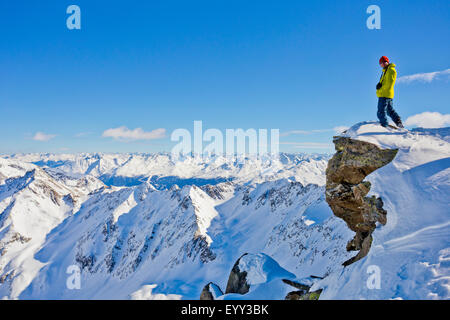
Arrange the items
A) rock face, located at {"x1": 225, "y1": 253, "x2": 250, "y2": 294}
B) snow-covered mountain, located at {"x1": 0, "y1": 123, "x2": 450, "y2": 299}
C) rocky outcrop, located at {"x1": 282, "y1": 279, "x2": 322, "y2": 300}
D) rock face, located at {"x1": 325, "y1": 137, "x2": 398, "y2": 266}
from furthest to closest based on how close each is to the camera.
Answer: rock face, located at {"x1": 225, "y1": 253, "x2": 250, "y2": 294}
rock face, located at {"x1": 325, "y1": 137, "x2": 398, "y2": 266}
rocky outcrop, located at {"x1": 282, "y1": 279, "x2": 322, "y2": 300}
snow-covered mountain, located at {"x1": 0, "y1": 123, "x2": 450, "y2": 299}

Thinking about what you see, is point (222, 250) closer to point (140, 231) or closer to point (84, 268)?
point (140, 231)

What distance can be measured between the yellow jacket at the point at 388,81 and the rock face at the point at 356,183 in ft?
10.4

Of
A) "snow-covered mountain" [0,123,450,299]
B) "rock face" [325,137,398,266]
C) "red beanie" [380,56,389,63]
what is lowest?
"snow-covered mountain" [0,123,450,299]

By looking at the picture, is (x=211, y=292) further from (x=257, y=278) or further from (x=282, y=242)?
(x=282, y=242)

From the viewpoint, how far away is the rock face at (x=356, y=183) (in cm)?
1477

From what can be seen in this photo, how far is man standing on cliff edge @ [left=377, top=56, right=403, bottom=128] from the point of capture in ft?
46.4

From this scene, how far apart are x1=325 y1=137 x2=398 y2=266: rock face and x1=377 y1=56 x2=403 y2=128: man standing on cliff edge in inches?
102

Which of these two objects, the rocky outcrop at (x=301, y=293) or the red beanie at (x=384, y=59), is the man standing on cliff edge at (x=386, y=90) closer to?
the red beanie at (x=384, y=59)

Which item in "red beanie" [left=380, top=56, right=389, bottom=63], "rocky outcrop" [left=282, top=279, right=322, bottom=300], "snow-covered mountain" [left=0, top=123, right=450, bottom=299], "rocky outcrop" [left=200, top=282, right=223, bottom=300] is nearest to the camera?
"snow-covered mountain" [left=0, top=123, right=450, bottom=299]

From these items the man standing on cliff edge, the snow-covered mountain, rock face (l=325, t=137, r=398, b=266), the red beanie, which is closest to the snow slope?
the snow-covered mountain

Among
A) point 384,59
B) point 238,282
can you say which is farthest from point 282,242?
point 384,59

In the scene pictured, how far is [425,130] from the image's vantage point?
17.2 m

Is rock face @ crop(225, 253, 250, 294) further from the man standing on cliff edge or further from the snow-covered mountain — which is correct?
the man standing on cliff edge

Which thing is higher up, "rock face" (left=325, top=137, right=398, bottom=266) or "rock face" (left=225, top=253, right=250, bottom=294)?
"rock face" (left=325, top=137, right=398, bottom=266)
